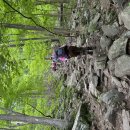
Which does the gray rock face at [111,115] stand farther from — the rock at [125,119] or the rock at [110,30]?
the rock at [110,30]

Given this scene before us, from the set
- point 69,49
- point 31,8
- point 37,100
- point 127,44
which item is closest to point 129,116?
point 127,44

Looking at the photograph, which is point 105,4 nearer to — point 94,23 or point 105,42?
point 94,23

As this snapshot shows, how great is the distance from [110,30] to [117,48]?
2.34 ft

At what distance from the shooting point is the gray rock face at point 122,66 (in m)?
5.75

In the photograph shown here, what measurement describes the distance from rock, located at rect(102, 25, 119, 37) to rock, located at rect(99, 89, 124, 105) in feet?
4.37

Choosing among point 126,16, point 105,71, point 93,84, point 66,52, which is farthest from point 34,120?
point 126,16

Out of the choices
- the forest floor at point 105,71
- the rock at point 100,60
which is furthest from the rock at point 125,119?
the rock at point 100,60

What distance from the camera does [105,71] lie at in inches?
273

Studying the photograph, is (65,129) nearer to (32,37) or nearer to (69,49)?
(69,49)

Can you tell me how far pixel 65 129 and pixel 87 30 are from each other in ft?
10.0

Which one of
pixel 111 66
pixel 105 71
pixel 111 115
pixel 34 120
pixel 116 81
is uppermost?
pixel 111 66

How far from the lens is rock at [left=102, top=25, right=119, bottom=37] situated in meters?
6.65

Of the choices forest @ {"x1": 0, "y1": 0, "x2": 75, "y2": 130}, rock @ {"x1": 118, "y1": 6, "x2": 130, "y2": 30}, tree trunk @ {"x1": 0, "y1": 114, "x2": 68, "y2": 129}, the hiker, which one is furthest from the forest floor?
forest @ {"x1": 0, "y1": 0, "x2": 75, "y2": 130}

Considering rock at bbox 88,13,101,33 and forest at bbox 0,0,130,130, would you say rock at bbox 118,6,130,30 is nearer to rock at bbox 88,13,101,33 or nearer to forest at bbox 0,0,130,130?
forest at bbox 0,0,130,130
